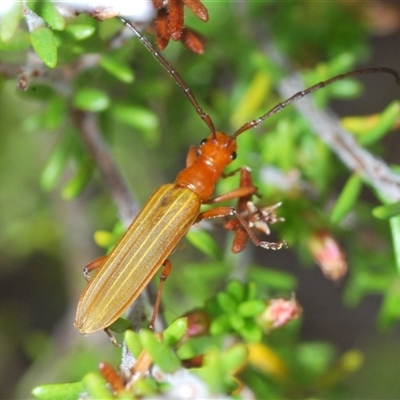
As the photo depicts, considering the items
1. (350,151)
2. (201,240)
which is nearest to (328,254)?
(350,151)

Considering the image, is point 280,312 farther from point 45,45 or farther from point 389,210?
point 45,45

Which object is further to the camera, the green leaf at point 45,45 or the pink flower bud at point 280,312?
the pink flower bud at point 280,312

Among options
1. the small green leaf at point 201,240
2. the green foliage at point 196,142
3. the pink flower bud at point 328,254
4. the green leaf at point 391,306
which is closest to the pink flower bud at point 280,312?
the green foliage at point 196,142

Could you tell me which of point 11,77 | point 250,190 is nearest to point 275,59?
point 250,190

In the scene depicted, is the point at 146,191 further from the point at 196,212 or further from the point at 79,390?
the point at 79,390

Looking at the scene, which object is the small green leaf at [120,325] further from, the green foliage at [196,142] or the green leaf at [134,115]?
the green leaf at [134,115]

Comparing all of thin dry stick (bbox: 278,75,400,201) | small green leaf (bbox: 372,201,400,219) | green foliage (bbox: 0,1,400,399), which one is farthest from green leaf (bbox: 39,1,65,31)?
thin dry stick (bbox: 278,75,400,201)

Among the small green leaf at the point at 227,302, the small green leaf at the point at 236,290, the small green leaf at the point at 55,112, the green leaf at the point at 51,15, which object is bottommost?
the small green leaf at the point at 227,302
